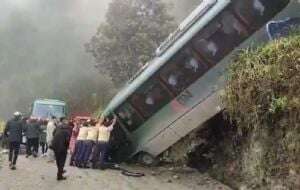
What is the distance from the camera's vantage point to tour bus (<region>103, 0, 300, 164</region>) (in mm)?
15773

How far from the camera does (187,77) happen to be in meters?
16.8

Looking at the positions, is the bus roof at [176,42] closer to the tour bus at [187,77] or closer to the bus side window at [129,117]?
the tour bus at [187,77]

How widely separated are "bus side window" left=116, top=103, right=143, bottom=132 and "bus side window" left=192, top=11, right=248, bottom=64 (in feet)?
9.07

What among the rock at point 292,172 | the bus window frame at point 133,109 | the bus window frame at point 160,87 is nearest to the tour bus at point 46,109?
the bus window frame at point 133,109

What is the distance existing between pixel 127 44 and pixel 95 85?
13.6m

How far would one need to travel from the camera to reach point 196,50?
16562 mm

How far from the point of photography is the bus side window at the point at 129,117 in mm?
17828

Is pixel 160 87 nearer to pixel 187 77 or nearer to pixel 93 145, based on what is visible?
pixel 187 77

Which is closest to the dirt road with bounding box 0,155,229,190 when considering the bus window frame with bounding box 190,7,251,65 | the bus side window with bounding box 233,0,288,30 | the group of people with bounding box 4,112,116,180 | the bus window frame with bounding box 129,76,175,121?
the group of people with bounding box 4,112,116,180

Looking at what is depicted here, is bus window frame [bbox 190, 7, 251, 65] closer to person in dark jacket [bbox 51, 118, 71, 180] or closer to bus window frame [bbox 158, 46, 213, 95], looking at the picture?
bus window frame [bbox 158, 46, 213, 95]

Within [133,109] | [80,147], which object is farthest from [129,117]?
[80,147]

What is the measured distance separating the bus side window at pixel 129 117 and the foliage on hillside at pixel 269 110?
449cm

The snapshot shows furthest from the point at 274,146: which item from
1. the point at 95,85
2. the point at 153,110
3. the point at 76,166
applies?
the point at 95,85

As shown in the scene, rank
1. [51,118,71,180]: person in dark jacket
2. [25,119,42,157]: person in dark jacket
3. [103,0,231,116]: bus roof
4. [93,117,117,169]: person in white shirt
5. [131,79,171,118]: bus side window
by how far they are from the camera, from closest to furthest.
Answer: [51,118,71,180]: person in dark jacket, [103,0,231,116]: bus roof, [131,79,171,118]: bus side window, [93,117,117,169]: person in white shirt, [25,119,42,157]: person in dark jacket
